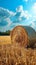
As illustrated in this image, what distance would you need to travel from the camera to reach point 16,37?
4.90 meters

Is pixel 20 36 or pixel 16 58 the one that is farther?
pixel 20 36

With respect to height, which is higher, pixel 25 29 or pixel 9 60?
pixel 25 29

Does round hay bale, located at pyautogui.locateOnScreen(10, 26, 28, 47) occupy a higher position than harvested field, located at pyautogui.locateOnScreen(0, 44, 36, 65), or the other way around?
round hay bale, located at pyautogui.locateOnScreen(10, 26, 28, 47)

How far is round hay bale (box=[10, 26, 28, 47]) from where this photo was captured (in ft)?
15.5

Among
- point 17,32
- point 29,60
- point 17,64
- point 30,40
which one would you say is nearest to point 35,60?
point 29,60

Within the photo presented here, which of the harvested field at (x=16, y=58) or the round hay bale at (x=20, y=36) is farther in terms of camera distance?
the round hay bale at (x=20, y=36)

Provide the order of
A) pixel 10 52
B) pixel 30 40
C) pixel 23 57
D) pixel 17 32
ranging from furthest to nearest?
1. pixel 17 32
2. pixel 30 40
3. pixel 10 52
4. pixel 23 57

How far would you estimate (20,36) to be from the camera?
487 cm

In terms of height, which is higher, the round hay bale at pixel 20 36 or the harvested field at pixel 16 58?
the round hay bale at pixel 20 36

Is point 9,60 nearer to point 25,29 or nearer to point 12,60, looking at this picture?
point 12,60

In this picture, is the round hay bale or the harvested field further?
the round hay bale

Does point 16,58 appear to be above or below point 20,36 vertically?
below

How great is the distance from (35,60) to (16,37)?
257cm

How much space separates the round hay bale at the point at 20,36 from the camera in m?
4.71
